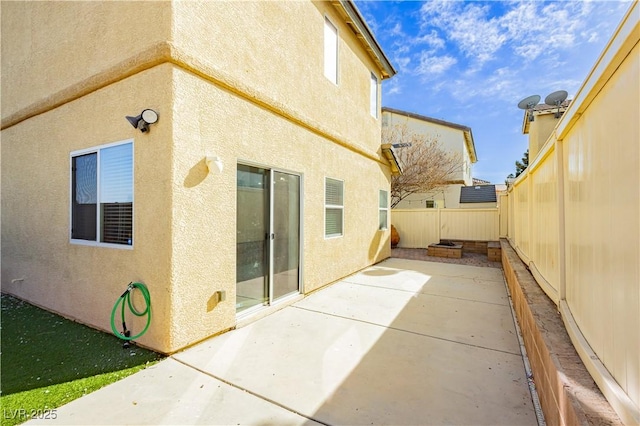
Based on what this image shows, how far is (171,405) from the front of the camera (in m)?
2.67

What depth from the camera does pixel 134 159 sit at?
12.6ft

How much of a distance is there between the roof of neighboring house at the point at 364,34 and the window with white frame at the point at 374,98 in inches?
19.5

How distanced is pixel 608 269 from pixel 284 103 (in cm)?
498

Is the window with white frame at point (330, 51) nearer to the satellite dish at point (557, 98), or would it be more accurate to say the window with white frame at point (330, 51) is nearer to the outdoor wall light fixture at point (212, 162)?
the outdoor wall light fixture at point (212, 162)

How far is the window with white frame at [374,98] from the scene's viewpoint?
934 centimetres

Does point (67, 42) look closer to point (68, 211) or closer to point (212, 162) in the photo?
point (68, 211)

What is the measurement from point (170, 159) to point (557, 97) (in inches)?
449

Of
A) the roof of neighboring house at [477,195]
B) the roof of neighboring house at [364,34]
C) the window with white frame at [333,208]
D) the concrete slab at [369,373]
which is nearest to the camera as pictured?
the concrete slab at [369,373]

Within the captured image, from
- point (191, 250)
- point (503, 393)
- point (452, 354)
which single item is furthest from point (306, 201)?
point (503, 393)

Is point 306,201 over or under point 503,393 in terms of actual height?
over

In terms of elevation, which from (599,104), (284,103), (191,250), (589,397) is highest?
(284,103)

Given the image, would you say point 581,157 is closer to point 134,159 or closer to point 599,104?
point 599,104

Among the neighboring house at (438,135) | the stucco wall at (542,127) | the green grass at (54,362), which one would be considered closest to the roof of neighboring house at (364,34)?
the stucco wall at (542,127)

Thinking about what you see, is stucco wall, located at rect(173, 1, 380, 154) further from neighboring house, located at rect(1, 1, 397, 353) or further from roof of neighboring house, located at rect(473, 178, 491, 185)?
roof of neighboring house, located at rect(473, 178, 491, 185)
